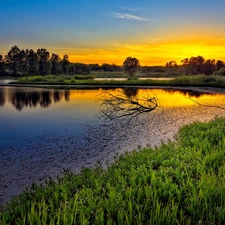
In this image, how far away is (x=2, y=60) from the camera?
115750mm

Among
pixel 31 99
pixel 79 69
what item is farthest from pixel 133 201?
pixel 79 69

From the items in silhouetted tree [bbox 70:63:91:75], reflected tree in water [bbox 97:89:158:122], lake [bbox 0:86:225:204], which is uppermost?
silhouetted tree [bbox 70:63:91:75]

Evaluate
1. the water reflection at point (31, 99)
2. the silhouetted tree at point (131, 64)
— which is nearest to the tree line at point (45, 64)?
the silhouetted tree at point (131, 64)

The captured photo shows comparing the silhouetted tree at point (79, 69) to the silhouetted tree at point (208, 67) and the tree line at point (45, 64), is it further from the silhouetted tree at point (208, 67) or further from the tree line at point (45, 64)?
the silhouetted tree at point (208, 67)

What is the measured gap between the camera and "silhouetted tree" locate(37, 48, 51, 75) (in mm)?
116312

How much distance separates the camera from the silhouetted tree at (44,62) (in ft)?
382

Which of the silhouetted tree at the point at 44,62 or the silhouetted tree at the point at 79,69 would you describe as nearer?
the silhouetted tree at the point at 44,62

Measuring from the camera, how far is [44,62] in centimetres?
11725

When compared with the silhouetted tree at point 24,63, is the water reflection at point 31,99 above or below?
below

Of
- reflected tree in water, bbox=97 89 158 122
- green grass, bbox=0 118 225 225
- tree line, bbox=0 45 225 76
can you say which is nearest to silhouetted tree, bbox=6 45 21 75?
tree line, bbox=0 45 225 76

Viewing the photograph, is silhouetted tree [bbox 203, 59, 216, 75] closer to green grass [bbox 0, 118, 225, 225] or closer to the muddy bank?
the muddy bank

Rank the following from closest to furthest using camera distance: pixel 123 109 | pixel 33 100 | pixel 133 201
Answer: pixel 133 201 → pixel 123 109 → pixel 33 100

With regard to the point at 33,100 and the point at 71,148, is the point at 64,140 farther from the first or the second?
the point at 33,100

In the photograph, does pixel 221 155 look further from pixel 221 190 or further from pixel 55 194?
pixel 55 194
